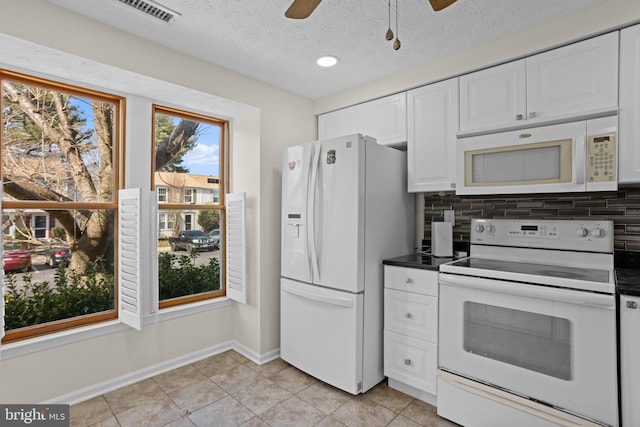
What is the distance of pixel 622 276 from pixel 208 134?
10.4ft

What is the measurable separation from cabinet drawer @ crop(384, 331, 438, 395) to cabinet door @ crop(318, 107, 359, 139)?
5.88 ft

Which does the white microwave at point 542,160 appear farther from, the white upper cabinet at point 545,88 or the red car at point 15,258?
the red car at point 15,258

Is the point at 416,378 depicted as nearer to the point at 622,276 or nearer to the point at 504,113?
the point at 622,276

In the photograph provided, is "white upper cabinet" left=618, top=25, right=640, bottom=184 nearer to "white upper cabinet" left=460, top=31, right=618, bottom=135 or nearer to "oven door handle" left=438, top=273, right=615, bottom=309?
"white upper cabinet" left=460, top=31, right=618, bottom=135

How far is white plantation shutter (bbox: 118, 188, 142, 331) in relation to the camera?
7.82 feet

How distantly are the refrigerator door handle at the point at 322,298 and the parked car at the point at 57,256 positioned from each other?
1.59m

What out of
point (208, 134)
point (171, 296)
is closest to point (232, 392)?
point (171, 296)

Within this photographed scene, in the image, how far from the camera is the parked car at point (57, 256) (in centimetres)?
230

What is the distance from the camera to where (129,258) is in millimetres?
2436

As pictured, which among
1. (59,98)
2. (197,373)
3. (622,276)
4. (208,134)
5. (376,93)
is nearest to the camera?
(622,276)

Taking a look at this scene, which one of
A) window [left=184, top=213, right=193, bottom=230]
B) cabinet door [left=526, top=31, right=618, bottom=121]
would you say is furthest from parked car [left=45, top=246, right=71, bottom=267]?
cabinet door [left=526, top=31, right=618, bottom=121]

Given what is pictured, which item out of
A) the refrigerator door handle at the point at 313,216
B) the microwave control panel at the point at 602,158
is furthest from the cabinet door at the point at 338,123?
the microwave control panel at the point at 602,158

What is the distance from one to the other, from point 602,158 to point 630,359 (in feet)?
3.43

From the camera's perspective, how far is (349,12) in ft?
6.45
